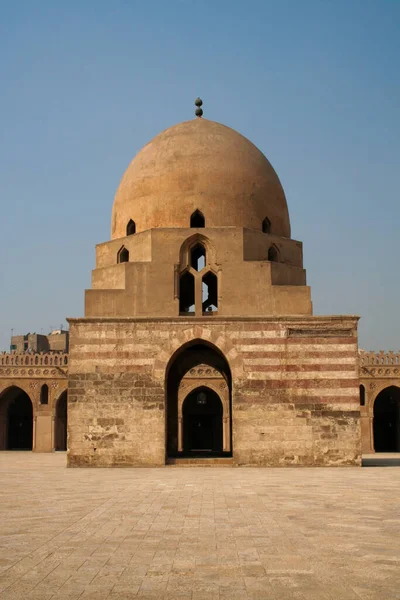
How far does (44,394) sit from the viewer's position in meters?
31.0

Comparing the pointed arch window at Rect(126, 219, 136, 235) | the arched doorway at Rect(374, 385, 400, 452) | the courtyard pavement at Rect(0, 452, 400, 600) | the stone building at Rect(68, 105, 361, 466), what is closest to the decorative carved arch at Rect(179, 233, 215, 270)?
the stone building at Rect(68, 105, 361, 466)

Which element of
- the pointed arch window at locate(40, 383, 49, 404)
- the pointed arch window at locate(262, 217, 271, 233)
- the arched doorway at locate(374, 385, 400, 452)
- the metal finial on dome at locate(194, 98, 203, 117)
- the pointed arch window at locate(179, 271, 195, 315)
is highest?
the metal finial on dome at locate(194, 98, 203, 117)

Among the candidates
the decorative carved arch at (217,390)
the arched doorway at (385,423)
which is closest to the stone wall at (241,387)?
the decorative carved arch at (217,390)

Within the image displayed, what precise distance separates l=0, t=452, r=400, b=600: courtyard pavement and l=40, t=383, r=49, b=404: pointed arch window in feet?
63.3

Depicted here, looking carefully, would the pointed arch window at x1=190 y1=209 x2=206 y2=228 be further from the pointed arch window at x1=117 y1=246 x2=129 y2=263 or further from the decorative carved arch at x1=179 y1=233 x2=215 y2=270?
the pointed arch window at x1=117 y1=246 x2=129 y2=263

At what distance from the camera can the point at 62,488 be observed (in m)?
11.2

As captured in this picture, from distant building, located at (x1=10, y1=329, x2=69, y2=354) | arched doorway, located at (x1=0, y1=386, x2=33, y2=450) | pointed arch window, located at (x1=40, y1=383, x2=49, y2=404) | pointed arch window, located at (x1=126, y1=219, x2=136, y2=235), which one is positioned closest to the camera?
pointed arch window, located at (x1=126, y1=219, x2=136, y2=235)

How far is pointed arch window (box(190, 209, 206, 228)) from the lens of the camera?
17094 mm

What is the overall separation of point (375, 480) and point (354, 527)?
5434 mm

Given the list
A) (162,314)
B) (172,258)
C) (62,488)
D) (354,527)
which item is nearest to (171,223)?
(172,258)

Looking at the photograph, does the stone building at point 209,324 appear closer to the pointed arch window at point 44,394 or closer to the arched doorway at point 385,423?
the pointed arch window at point 44,394

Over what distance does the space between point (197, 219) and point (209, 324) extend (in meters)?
2.99

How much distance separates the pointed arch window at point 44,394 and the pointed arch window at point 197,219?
16.0 metres

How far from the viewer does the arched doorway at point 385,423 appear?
109 ft
